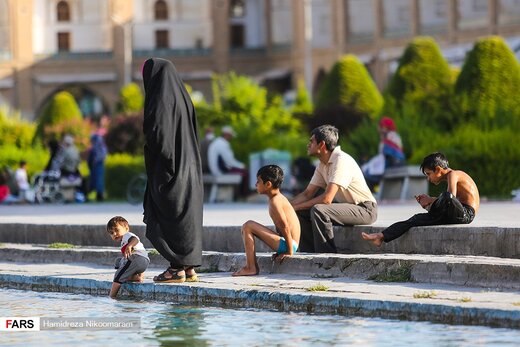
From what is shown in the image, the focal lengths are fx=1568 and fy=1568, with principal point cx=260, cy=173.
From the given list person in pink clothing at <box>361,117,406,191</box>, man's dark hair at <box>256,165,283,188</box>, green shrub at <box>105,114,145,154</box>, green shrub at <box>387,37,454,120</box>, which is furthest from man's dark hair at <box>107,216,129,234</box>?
green shrub at <box>105,114,145,154</box>

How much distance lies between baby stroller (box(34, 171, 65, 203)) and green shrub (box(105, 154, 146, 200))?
222 centimetres

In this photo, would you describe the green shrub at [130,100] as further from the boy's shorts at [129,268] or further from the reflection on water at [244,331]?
the reflection on water at [244,331]

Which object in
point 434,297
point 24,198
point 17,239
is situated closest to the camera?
point 434,297

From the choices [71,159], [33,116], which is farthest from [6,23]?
[71,159]

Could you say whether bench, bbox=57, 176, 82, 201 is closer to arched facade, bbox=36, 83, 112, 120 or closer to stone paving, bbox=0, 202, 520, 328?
stone paving, bbox=0, 202, 520, 328

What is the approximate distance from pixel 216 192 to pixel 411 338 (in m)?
17.0

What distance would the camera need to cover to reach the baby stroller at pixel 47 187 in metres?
28.2

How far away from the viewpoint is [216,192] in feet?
82.7

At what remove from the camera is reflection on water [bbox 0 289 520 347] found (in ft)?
27.0

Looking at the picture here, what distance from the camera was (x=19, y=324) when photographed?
920 centimetres

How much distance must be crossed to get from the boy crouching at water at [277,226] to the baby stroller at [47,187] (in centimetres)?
1698

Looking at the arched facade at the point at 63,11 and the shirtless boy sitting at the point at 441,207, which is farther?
the arched facade at the point at 63,11

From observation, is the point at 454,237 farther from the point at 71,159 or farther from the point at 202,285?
the point at 71,159

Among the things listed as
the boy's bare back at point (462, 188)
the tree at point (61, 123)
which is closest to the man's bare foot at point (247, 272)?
the boy's bare back at point (462, 188)
